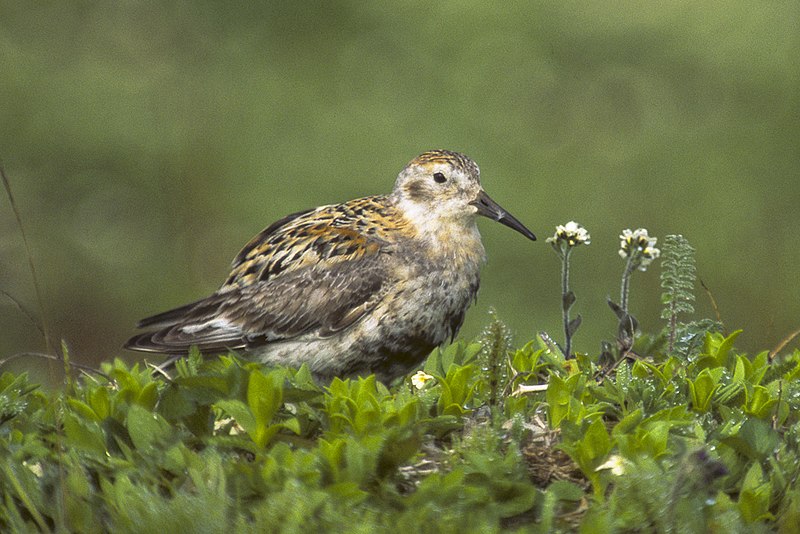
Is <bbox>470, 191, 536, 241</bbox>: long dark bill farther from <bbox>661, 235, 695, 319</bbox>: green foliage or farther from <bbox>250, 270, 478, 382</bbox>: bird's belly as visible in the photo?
<bbox>661, 235, 695, 319</bbox>: green foliage

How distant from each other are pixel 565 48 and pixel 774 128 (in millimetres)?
2097

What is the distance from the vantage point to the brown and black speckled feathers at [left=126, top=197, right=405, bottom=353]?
22.6 feet

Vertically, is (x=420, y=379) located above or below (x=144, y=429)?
above

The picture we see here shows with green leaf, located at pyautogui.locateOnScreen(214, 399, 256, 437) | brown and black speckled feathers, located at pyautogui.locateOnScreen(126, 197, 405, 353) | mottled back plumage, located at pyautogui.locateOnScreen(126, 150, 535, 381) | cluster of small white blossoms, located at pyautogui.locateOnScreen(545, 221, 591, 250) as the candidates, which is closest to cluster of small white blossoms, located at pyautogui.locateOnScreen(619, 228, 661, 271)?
cluster of small white blossoms, located at pyautogui.locateOnScreen(545, 221, 591, 250)

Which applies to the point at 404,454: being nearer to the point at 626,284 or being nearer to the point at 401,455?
the point at 401,455

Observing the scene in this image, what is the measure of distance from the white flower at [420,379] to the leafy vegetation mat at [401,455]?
0.56 meters

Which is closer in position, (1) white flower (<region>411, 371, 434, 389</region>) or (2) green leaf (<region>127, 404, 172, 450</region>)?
(2) green leaf (<region>127, 404, 172, 450</region>)

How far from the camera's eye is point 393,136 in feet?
37.8

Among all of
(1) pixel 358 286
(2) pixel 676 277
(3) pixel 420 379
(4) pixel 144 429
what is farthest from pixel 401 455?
(1) pixel 358 286

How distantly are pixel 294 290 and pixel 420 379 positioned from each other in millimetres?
1577

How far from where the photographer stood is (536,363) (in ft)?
19.0

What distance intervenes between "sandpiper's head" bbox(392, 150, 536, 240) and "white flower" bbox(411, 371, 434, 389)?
1.63 metres

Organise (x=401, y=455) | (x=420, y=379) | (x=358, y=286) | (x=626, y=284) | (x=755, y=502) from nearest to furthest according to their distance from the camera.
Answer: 1. (x=755, y=502)
2. (x=401, y=455)
3. (x=420, y=379)
4. (x=626, y=284)
5. (x=358, y=286)

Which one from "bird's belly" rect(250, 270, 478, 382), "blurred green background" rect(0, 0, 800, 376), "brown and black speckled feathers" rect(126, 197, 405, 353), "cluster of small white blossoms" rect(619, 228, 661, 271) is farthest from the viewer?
"blurred green background" rect(0, 0, 800, 376)
